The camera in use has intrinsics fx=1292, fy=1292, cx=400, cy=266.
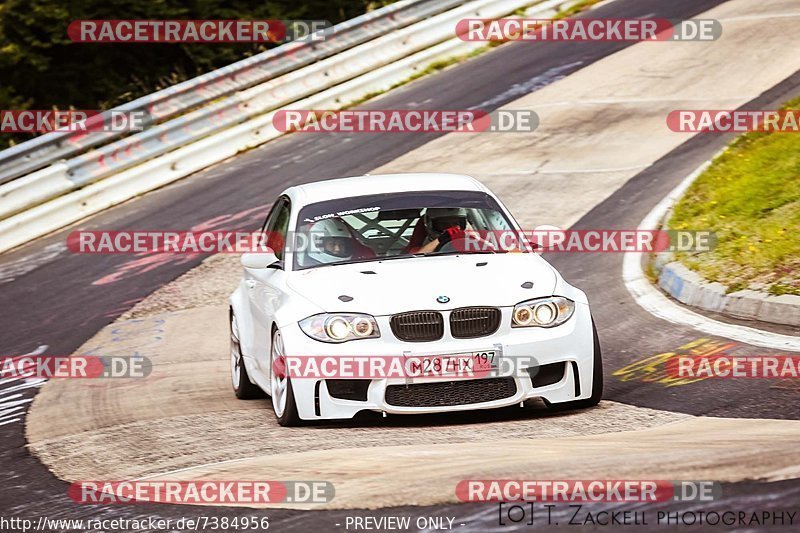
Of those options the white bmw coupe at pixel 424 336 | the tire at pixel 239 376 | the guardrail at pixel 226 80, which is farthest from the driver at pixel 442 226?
the guardrail at pixel 226 80

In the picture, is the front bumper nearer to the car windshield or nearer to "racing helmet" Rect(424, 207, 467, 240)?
the car windshield

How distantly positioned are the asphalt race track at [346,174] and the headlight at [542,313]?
0.76 metres

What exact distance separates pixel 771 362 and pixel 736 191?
16.0ft

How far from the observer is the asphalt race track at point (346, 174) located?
6.87m

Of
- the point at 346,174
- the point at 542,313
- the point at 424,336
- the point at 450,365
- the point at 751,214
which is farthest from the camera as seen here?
the point at 346,174

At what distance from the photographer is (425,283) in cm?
800

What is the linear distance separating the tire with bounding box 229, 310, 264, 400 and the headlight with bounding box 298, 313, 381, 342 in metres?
1.93

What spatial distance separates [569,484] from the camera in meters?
5.43

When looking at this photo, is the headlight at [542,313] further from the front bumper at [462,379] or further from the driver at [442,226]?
the driver at [442,226]

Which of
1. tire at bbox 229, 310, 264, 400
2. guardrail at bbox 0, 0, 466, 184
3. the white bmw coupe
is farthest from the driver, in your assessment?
guardrail at bbox 0, 0, 466, 184

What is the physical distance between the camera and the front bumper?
7676 millimetres

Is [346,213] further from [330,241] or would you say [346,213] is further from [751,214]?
Result: [751,214]

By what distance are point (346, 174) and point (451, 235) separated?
8599 millimetres

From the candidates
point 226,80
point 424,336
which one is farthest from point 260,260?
point 226,80
